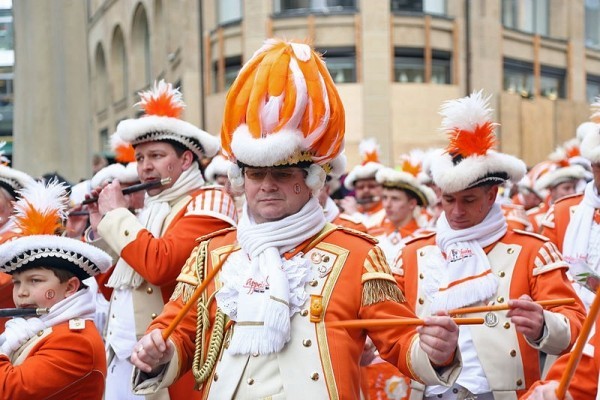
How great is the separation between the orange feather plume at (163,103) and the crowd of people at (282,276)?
0.01m

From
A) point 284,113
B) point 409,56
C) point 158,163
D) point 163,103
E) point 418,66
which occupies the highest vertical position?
point 409,56

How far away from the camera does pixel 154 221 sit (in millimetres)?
5852

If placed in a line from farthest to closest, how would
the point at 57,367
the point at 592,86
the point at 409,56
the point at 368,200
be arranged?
the point at 592,86 → the point at 409,56 → the point at 368,200 → the point at 57,367

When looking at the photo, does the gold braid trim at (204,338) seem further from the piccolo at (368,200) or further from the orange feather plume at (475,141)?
the piccolo at (368,200)

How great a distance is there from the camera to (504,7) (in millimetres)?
28266

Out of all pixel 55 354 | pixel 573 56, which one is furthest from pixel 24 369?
pixel 573 56

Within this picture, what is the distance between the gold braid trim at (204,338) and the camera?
390 centimetres

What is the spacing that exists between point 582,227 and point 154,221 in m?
2.73

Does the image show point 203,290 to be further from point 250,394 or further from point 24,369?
point 24,369

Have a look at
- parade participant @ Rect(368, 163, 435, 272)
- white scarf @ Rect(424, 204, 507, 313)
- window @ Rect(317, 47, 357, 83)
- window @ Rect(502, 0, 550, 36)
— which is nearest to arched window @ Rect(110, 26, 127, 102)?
window @ Rect(317, 47, 357, 83)

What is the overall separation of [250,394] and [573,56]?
27.8 meters

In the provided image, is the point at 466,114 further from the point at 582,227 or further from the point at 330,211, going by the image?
the point at 330,211

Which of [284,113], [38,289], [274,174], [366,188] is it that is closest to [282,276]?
[274,174]

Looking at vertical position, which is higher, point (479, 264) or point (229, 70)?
point (229, 70)
